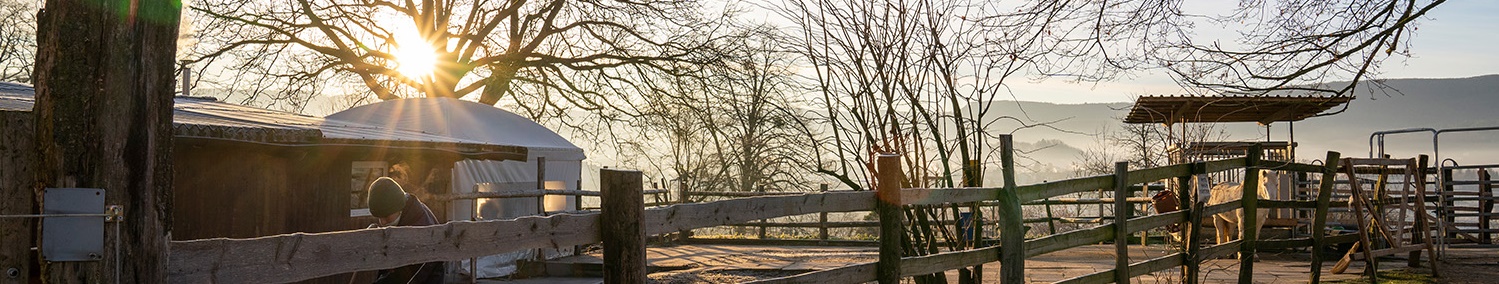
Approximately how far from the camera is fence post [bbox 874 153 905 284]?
5.44 meters

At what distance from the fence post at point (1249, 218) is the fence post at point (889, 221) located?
4.20 m

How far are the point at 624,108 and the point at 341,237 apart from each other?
2236cm

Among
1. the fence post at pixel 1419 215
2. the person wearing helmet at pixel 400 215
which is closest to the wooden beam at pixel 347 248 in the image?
the person wearing helmet at pixel 400 215

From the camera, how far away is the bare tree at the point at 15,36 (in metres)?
23.2

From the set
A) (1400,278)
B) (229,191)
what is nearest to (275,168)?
(229,191)

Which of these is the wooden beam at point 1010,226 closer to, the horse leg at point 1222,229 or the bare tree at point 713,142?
the horse leg at point 1222,229

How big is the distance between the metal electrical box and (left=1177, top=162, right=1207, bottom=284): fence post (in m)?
6.61

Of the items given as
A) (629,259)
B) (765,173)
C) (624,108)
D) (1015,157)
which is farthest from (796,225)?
(629,259)

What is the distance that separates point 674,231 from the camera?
448 centimetres

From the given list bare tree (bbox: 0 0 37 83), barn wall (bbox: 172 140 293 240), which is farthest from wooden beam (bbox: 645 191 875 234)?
bare tree (bbox: 0 0 37 83)

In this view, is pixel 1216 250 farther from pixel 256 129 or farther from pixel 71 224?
pixel 71 224

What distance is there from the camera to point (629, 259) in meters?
4.11

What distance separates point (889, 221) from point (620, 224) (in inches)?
67.6

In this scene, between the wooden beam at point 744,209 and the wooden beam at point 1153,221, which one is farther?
the wooden beam at point 1153,221
